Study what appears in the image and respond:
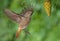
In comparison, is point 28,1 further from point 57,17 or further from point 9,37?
point 9,37

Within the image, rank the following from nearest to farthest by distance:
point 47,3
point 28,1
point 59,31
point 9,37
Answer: point 47,3 → point 28,1 → point 59,31 → point 9,37

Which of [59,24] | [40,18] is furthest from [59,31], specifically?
[40,18]

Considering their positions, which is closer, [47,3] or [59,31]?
[47,3]

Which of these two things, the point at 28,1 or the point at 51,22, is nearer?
the point at 28,1

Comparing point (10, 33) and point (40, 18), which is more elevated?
point (40, 18)

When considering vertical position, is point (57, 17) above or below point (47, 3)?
below

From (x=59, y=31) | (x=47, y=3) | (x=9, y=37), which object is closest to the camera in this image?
(x=47, y=3)

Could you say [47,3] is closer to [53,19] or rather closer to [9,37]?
[53,19]

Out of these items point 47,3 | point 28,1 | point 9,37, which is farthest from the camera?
point 9,37

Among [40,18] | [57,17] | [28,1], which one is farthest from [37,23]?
[28,1]

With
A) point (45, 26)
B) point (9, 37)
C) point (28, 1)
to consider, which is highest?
point (28, 1)
